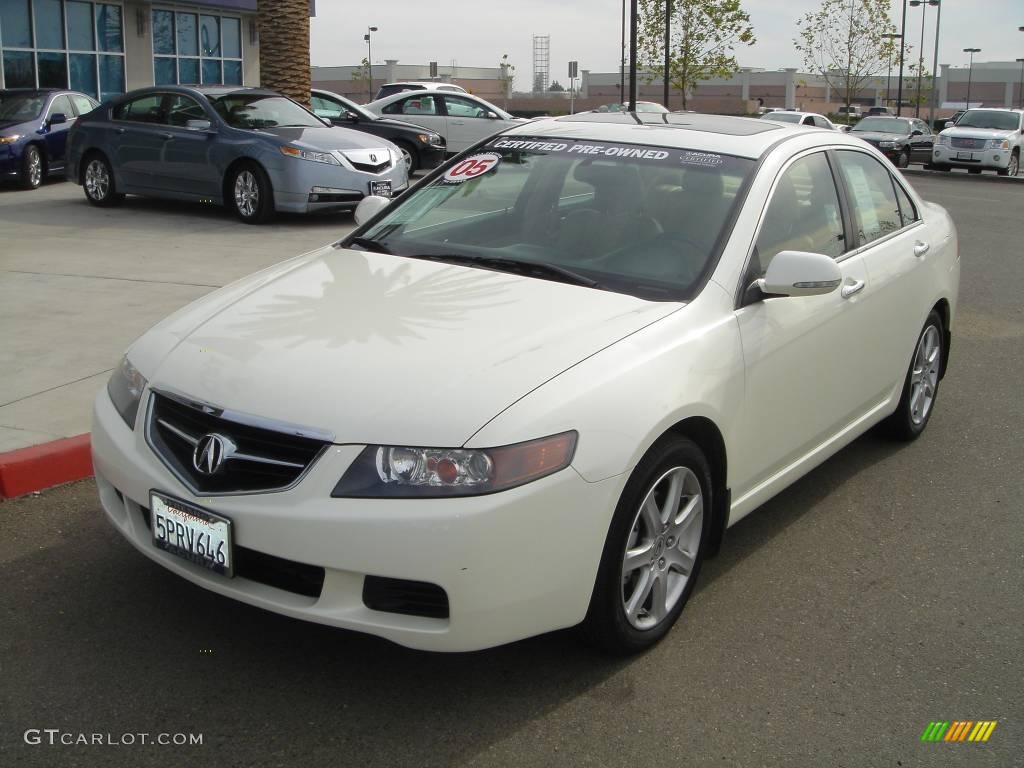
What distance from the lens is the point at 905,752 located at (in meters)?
3.17

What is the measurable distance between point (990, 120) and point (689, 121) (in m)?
28.4

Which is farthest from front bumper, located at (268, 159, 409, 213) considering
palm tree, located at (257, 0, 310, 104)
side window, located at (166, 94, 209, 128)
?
palm tree, located at (257, 0, 310, 104)

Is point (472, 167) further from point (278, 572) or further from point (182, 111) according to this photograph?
point (182, 111)

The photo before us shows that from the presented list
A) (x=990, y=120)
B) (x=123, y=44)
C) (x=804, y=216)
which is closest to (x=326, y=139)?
A: (x=804, y=216)

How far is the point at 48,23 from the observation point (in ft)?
79.4

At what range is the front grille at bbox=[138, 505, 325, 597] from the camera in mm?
3156

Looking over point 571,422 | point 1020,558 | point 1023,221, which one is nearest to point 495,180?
point 571,422

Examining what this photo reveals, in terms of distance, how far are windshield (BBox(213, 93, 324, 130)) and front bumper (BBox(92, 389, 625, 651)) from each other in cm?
1112

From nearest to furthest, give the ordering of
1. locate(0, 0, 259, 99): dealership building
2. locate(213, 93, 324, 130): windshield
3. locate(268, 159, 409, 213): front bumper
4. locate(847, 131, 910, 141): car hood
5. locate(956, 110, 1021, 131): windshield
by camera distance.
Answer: locate(268, 159, 409, 213): front bumper < locate(213, 93, 324, 130): windshield < locate(0, 0, 259, 99): dealership building < locate(956, 110, 1021, 131): windshield < locate(847, 131, 910, 141): car hood

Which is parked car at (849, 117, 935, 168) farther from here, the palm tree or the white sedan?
the white sedan

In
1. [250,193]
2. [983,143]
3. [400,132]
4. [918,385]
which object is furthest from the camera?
[983,143]

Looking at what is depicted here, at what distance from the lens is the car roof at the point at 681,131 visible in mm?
4539

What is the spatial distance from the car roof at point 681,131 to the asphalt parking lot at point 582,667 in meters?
1.58

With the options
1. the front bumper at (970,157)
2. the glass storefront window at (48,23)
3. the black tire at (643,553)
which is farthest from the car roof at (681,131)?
the front bumper at (970,157)
